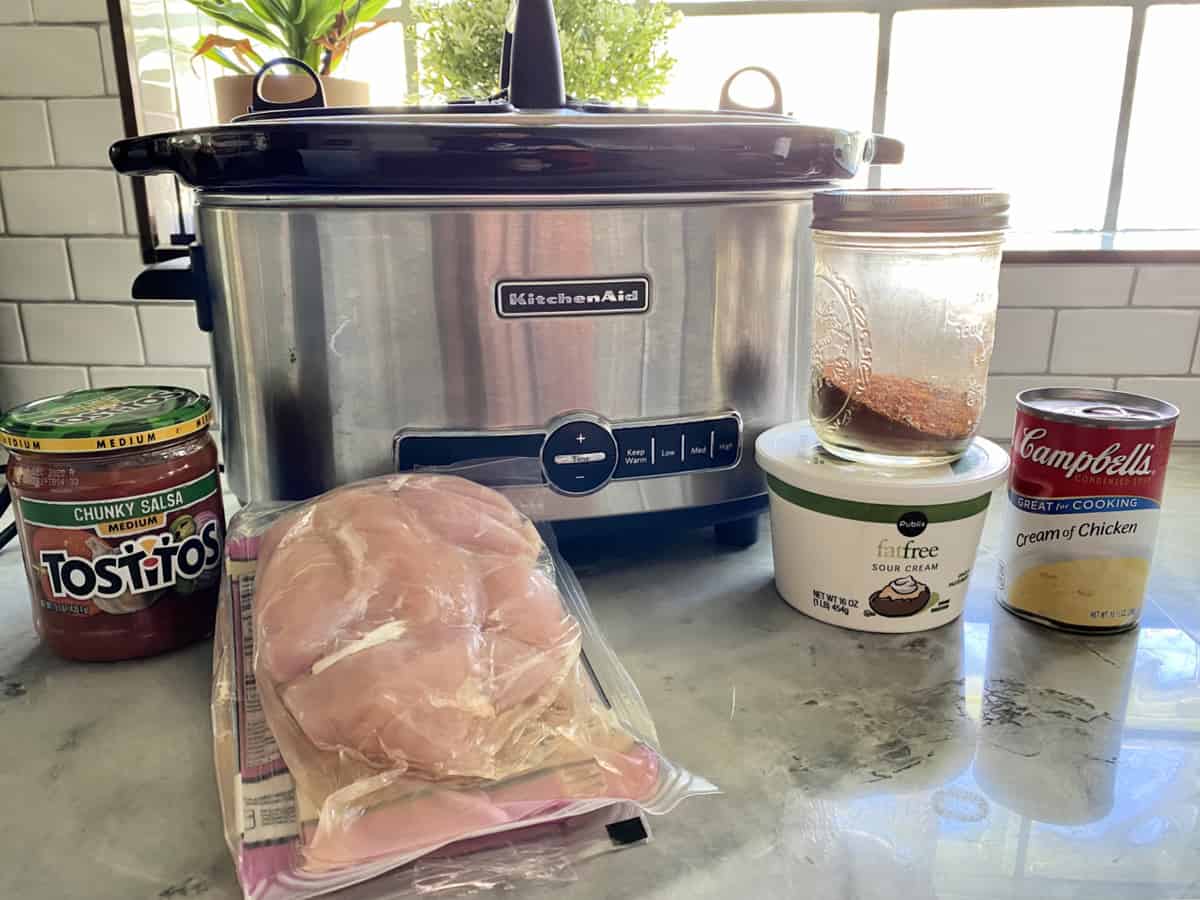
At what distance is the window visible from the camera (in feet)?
3.36

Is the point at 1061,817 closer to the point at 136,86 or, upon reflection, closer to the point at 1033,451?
the point at 1033,451

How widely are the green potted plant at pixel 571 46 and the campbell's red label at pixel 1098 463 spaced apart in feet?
1.56

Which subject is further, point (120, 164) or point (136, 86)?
point (136, 86)

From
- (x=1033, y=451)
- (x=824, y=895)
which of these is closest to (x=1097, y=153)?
(x=1033, y=451)

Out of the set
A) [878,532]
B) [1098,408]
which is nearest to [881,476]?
[878,532]

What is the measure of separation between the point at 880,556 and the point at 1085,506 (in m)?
0.12

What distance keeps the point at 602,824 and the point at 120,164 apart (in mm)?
460

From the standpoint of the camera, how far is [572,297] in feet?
1.85

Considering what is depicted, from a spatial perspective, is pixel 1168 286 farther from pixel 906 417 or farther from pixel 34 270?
pixel 34 270

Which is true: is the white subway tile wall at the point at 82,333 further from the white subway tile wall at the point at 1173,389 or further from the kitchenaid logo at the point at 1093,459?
the white subway tile wall at the point at 1173,389

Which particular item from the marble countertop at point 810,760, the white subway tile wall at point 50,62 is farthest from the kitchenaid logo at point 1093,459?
the white subway tile wall at point 50,62

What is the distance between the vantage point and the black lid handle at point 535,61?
611 mm

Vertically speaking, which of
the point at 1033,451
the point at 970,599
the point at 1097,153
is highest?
the point at 1097,153

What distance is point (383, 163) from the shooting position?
0.50 meters
